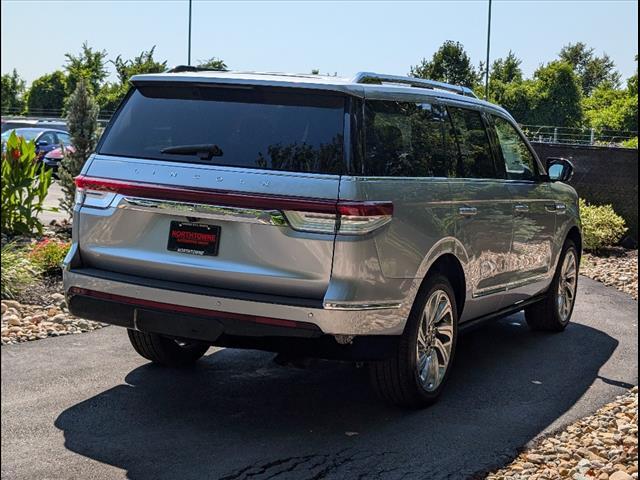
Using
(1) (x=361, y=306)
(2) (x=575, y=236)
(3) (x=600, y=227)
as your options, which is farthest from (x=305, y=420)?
(3) (x=600, y=227)

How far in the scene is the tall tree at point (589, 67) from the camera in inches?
1572

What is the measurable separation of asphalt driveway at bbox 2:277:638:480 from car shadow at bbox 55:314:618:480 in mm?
11

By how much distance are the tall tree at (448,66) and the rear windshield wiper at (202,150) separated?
18.6 meters

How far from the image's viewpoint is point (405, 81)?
614 cm

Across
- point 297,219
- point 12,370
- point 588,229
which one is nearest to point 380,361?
point 297,219

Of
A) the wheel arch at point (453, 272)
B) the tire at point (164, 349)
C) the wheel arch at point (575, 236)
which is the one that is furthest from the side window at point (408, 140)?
the wheel arch at point (575, 236)

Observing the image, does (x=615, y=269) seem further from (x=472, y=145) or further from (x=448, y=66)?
(x=448, y=66)

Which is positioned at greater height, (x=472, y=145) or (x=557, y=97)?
(x=557, y=97)

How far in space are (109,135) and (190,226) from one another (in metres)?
0.87

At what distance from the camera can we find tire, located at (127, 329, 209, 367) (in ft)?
20.6

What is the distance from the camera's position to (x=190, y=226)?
16.4 feet

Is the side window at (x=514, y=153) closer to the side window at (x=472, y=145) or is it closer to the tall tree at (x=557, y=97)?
the side window at (x=472, y=145)

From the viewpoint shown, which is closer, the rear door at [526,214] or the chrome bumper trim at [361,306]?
the chrome bumper trim at [361,306]

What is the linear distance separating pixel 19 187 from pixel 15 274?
3056 mm
